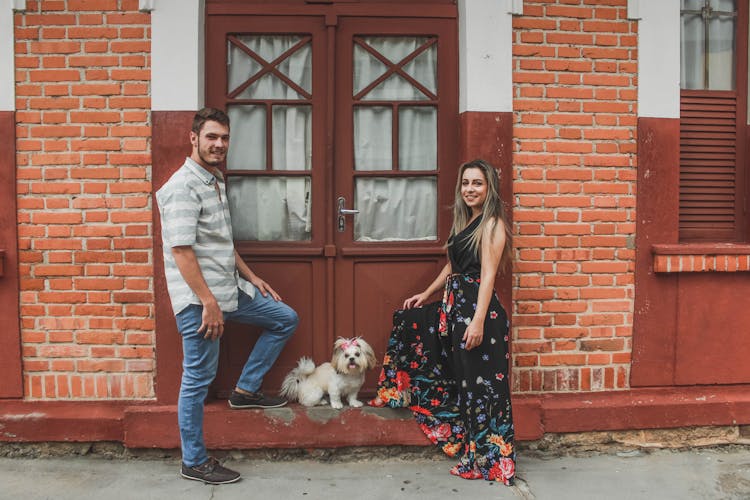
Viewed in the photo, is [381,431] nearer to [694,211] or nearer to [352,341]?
[352,341]

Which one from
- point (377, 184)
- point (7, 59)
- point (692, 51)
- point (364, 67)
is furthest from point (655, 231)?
point (7, 59)

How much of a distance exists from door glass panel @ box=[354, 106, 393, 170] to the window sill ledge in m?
1.89

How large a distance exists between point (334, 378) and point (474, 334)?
999 millimetres

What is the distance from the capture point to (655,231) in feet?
15.1

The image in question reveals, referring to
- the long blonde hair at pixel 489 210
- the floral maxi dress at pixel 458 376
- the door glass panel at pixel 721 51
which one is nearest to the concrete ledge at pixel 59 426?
the floral maxi dress at pixel 458 376

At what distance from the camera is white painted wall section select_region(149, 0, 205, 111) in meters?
4.34

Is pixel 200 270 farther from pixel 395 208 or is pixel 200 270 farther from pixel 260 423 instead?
pixel 395 208

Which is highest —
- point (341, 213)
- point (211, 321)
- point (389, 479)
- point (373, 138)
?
point (373, 138)

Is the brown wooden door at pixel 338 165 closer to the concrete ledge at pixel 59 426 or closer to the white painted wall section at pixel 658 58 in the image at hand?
the concrete ledge at pixel 59 426

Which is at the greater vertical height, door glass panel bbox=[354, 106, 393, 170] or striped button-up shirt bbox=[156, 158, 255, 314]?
door glass panel bbox=[354, 106, 393, 170]

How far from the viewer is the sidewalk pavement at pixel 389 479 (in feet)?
12.8

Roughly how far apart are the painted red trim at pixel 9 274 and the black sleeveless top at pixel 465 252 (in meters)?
2.76

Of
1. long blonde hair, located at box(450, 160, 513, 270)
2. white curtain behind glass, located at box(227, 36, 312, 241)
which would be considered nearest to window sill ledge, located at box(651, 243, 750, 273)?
long blonde hair, located at box(450, 160, 513, 270)

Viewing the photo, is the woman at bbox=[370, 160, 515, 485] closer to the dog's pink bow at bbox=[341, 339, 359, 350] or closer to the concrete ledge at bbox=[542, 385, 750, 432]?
the dog's pink bow at bbox=[341, 339, 359, 350]
